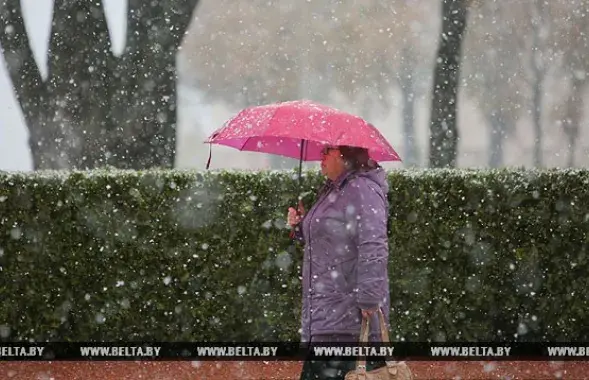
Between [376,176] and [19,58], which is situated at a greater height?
[19,58]

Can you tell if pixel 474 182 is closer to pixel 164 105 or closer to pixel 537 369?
pixel 537 369

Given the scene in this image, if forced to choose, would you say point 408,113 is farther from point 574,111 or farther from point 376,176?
point 376,176

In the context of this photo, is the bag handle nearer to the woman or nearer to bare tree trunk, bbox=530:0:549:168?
the woman

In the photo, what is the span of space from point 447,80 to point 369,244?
861cm

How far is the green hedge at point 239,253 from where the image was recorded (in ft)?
26.4

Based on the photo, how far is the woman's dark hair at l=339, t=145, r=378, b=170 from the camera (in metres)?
4.49

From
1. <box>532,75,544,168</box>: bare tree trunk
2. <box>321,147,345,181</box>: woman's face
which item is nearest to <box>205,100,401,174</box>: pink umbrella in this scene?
<box>321,147,345,181</box>: woman's face

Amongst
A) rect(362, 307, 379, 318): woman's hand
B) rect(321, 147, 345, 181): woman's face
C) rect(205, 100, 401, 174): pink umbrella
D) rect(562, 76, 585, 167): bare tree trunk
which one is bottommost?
rect(362, 307, 379, 318): woman's hand

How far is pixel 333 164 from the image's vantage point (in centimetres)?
448

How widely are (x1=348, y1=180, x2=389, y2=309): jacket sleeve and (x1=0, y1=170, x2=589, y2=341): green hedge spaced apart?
379 centimetres

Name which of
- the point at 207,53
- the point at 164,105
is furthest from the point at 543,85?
the point at 164,105

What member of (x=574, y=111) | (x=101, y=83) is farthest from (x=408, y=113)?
(x=101, y=83)

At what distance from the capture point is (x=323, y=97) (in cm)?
3105

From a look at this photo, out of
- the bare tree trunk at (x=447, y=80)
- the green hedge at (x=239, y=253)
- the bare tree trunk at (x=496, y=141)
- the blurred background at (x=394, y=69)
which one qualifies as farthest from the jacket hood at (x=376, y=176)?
the bare tree trunk at (x=496, y=141)
